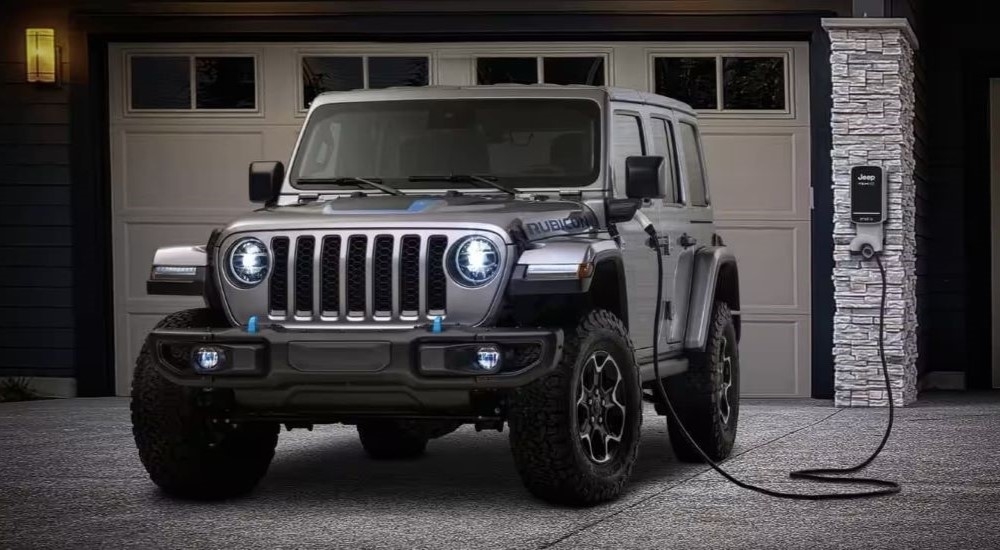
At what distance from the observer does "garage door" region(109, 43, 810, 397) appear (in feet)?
44.1

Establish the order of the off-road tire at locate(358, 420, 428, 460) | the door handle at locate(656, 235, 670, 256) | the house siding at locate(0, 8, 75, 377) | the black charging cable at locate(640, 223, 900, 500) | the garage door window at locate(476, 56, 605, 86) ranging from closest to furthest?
the black charging cable at locate(640, 223, 900, 500) → the door handle at locate(656, 235, 670, 256) → the off-road tire at locate(358, 420, 428, 460) → the garage door window at locate(476, 56, 605, 86) → the house siding at locate(0, 8, 75, 377)

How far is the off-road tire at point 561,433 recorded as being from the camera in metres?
6.98

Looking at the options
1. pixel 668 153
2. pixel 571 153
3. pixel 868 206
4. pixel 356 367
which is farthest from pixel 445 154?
pixel 868 206

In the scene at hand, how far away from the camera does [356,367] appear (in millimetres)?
6930

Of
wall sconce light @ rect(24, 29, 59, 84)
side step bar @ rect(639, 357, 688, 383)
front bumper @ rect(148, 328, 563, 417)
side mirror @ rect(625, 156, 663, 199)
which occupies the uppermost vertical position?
wall sconce light @ rect(24, 29, 59, 84)

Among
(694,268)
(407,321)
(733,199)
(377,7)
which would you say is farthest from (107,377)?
(407,321)

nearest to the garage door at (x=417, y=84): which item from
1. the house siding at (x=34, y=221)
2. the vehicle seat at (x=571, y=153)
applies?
the house siding at (x=34, y=221)

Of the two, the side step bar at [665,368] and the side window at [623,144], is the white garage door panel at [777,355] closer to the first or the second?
the side step bar at [665,368]

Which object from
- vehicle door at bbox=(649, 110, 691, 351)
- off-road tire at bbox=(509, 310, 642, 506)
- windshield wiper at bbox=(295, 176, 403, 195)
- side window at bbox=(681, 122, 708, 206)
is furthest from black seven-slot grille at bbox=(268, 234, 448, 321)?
side window at bbox=(681, 122, 708, 206)

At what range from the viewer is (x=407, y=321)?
707 cm

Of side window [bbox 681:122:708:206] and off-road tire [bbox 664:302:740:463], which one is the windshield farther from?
off-road tire [bbox 664:302:740:463]

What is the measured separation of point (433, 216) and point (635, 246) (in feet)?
4.34

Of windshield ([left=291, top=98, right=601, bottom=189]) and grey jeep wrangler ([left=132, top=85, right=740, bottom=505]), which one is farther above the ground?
windshield ([left=291, top=98, right=601, bottom=189])

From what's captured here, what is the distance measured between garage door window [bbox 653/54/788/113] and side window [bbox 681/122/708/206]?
3829mm
